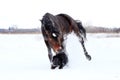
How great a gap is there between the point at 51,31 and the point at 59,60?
0.96 m

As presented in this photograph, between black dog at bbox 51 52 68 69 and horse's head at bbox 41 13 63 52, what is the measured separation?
16.4 inches

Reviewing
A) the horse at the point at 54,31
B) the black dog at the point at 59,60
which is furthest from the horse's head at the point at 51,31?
the black dog at the point at 59,60

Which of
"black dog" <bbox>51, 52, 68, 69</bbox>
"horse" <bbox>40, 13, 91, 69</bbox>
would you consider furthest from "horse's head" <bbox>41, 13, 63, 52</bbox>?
"black dog" <bbox>51, 52, 68, 69</bbox>

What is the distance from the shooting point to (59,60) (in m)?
10.3

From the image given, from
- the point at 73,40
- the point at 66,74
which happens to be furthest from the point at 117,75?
the point at 73,40

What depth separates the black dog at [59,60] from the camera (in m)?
10.2

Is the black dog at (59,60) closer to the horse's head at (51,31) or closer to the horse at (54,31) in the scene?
the horse at (54,31)

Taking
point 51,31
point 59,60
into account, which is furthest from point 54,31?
point 59,60

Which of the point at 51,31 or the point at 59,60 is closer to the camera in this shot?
the point at 51,31

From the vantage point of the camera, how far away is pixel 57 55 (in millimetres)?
10281

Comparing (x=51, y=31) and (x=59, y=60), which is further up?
(x=51, y=31)

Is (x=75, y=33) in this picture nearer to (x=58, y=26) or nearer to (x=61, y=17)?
(x=61, y=17)

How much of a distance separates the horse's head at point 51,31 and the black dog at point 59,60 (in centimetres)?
42

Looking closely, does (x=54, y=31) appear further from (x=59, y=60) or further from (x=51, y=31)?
(x=59, y=60)
